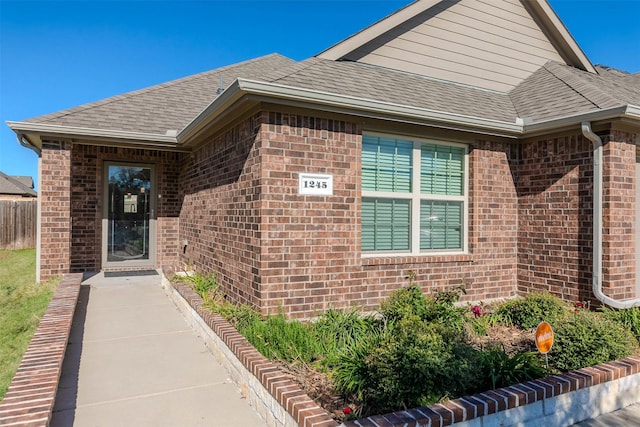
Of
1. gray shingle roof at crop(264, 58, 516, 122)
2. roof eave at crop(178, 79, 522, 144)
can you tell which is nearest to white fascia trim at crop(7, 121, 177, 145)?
roof eave at crop(178, 79, 522, 144)

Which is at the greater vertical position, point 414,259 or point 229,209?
point 229,209

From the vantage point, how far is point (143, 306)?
6844mm

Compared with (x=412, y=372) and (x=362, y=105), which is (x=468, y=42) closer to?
(x=362, y=105)

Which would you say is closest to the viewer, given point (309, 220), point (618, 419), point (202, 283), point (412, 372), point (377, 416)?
point (377, 416)

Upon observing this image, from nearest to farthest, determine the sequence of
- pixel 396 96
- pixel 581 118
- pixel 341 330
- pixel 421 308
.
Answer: pixel 341 330, pixel 421 308, pixel 581 118, pixel 396 96

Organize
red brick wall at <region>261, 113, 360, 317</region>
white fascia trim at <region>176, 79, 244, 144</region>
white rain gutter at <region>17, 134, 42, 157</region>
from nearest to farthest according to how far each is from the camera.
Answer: white fascia trim at <region>176, 79, 244, 144</region> < red brick wall at <region>261, 113, 360, 317</region> < white rain gutter at <region>17, 134, 42, 157</region>

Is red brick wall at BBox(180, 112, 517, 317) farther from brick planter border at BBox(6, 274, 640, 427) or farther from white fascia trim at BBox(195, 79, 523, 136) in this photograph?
brick planter border at BBox(6, 274, 640, 427)

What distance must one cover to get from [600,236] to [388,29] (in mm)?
4690

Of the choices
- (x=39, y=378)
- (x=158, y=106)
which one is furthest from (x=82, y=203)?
(x=39, y=378)

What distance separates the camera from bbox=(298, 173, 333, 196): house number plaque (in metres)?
5.27

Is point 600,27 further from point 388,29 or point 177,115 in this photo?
point 177,115

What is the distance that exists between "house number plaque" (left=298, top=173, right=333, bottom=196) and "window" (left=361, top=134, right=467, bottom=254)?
68cm

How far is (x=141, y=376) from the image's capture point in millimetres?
4289

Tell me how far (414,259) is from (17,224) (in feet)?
61.7
